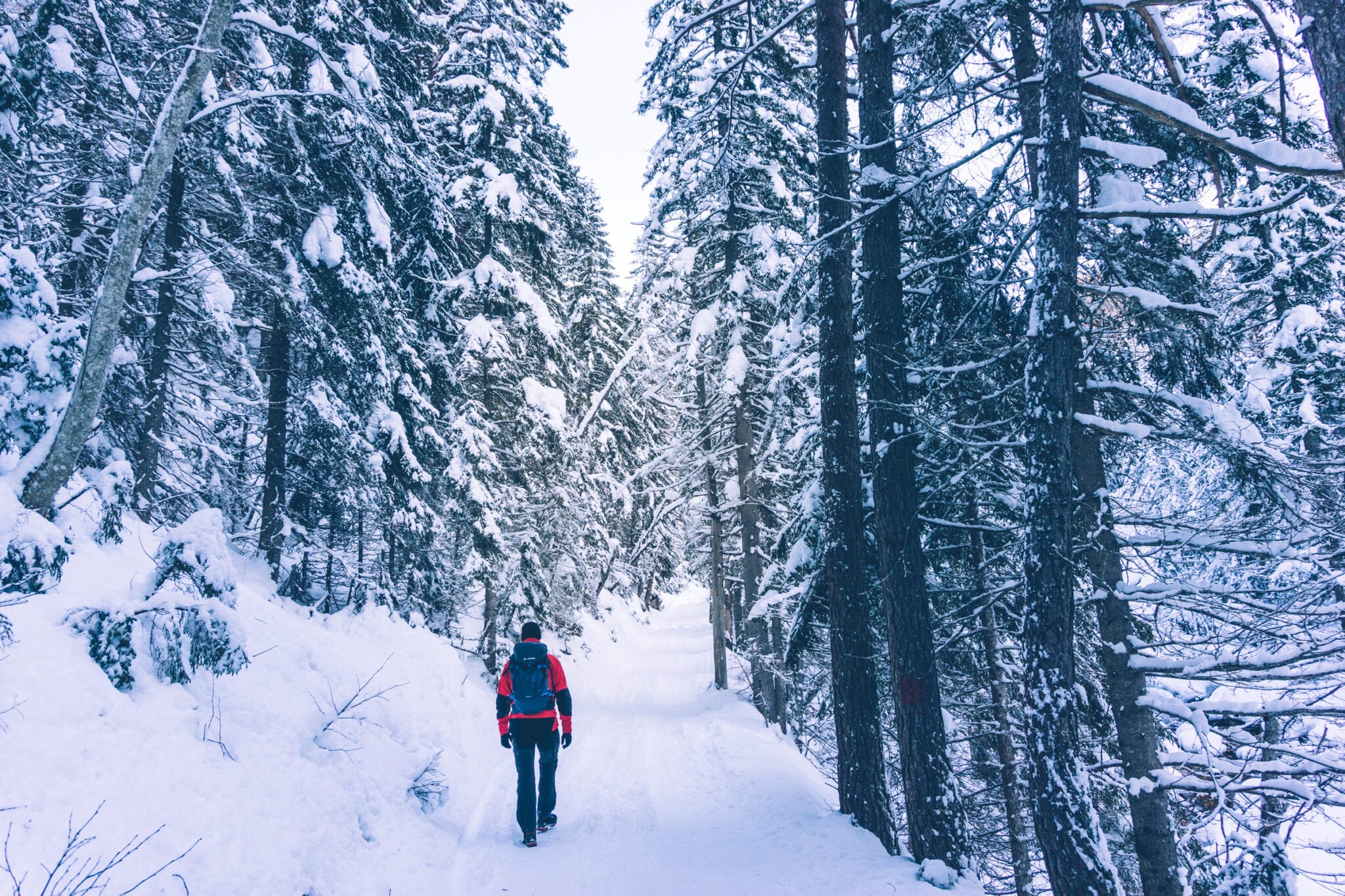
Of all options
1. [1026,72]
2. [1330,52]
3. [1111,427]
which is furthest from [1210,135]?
[1026,72]

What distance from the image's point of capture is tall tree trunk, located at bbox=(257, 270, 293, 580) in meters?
11.3

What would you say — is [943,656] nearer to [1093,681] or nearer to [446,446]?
[1093,681]

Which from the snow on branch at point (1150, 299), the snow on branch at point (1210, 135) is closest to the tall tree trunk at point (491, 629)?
the snow on branch at point (1150, 299)

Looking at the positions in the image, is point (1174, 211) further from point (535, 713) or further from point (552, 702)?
point (535, 713)

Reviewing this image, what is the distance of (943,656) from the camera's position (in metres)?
8.99

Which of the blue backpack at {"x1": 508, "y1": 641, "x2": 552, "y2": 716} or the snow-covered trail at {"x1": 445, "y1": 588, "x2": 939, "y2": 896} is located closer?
the snow-covered trail at {"x1": 445, "y1": 588, "x2": 939, "y2": 896}

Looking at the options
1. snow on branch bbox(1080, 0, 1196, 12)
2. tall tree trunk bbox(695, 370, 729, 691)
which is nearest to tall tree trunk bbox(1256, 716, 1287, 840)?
snow on branch bbox(1080, 0, 1196, 12)

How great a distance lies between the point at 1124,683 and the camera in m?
6.23

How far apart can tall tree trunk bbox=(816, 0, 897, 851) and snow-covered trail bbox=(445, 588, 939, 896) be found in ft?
2.03

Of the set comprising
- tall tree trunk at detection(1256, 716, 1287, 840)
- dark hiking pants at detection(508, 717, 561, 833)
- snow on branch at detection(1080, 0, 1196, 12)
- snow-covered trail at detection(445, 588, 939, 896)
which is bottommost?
snow-covered trail at detection(445, 588, 939, 896)

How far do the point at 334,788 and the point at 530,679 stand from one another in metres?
2.26

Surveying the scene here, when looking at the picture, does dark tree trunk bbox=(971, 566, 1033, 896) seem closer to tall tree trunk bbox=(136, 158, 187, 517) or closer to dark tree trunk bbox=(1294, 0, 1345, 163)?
dark tree trunk bbox=(1294, 0, 1345, 163)

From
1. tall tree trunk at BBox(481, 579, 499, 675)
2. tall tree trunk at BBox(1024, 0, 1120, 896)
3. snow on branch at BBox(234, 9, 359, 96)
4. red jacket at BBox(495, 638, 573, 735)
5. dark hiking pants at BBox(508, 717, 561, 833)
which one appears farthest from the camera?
tall tree trunk at BBox(481, 579, 499, 675)

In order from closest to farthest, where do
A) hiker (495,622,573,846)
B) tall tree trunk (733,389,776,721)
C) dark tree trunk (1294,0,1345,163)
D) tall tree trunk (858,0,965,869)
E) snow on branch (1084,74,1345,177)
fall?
dark tree trunk (1294,0,1345,163)
snow on branch (1084,74,1345,177)
tall tree trunk (858,0,965,869)
hiker (495,622,573,846)
tall tree trunk (733,389,776,721)
